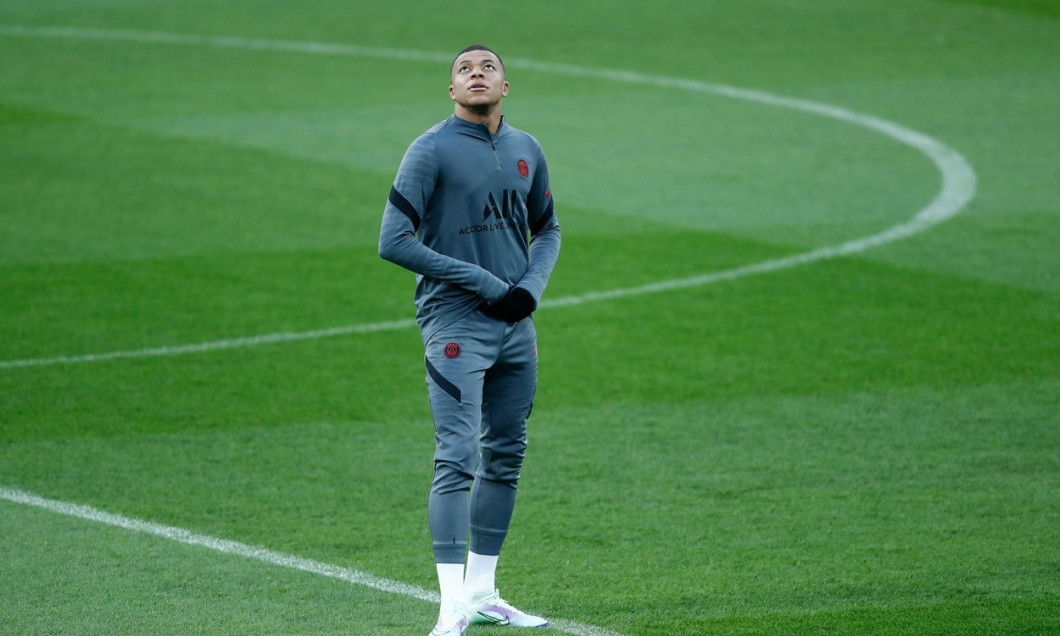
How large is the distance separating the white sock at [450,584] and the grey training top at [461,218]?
0.87 meters

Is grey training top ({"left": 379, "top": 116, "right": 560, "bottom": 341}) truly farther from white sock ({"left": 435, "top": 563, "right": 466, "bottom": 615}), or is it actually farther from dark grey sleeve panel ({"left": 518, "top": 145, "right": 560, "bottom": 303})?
white sock ({"left": 435, "top": 563, "right": 466, "bottom": 615})

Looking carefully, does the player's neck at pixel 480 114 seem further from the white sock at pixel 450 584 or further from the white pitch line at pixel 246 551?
the white pitch line at pixel 246 551

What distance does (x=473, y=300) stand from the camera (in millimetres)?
5762

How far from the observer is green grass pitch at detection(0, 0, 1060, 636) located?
20.8ft

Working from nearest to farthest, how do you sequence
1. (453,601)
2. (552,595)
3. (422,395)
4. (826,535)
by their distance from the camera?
(453,601), (552,595), (826,535), (422,395)

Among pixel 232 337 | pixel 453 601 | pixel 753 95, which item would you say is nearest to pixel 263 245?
pixel 232 337

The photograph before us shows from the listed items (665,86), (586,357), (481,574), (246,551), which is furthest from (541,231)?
(665,86)

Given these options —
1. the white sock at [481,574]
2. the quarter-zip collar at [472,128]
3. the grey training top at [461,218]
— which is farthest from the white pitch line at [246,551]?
the quarter-zip collar at [472,128]

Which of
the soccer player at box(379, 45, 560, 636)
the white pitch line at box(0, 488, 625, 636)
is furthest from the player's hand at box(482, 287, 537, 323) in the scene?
the white pitch line at box(0, 488, 625, 636)

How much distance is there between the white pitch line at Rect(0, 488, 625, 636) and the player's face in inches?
78.3

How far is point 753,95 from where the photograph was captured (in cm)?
1947

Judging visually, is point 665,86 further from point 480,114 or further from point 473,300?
point 473,300

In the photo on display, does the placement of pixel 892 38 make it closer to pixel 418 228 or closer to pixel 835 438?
pixel 835 438

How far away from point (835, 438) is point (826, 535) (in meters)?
1.44
